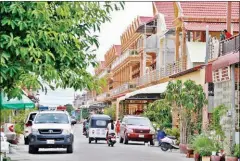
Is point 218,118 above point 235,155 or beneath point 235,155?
above

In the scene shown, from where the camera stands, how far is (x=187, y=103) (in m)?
29.7

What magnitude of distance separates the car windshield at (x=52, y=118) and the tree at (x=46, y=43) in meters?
15.7

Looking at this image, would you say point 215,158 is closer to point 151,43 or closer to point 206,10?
point 206,10

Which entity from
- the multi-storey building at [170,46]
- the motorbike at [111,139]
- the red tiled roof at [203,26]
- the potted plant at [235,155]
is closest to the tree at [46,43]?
the potted plant at [235,155]

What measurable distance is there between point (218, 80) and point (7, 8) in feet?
45.9

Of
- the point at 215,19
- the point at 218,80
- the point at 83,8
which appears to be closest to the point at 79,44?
the point at 83,8

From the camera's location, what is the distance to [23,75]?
13258 mm

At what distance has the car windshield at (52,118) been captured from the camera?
99.4 feet

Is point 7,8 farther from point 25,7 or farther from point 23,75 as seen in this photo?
point 23,75

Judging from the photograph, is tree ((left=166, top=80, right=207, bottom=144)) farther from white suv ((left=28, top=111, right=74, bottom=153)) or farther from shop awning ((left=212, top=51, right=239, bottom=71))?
shop awning ((left=212, top=51, right=239, bottom=71))

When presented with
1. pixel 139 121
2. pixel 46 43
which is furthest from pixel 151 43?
pixel 46 43

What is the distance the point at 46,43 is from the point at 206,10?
36.3 meters

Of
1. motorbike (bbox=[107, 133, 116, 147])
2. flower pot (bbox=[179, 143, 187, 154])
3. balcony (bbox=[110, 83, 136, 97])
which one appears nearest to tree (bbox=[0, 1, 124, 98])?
flower pot (bbox=[179, 143, 187, 154])

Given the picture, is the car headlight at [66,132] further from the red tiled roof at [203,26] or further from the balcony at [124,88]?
the balcony at [124,88]
